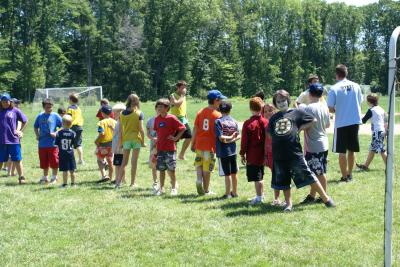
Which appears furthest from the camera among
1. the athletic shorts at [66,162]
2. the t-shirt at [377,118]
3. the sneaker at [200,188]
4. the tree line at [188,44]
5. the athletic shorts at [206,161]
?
the tree line at [188,44]

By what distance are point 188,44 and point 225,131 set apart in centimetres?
6264

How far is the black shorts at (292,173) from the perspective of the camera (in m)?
7.36

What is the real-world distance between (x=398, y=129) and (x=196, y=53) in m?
53.1

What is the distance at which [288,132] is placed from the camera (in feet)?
24.0

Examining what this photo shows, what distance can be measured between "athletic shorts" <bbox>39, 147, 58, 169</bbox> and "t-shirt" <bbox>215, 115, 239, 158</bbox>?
3.97 metres

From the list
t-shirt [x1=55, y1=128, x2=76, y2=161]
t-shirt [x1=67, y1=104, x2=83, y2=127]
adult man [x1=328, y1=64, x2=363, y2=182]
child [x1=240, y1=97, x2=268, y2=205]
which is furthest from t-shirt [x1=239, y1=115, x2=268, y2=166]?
t-shirt [x1=67, y1=104, x2=83, y2=127]

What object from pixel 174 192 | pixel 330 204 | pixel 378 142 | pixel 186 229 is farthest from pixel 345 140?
pixel 186 229

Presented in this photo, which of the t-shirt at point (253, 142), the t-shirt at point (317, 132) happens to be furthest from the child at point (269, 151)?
the t-shirt at point (317, 132)

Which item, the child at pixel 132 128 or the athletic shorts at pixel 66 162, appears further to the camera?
the athletic shorts at pixel 66 162

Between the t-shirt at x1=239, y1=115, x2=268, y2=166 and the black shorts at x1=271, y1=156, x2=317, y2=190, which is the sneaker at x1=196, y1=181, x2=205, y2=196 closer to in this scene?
the t-shirt at x1=239, y1=115, x2=268, y2=166

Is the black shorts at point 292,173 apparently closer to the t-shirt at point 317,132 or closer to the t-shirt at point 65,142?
the t-shirt at point 317,132

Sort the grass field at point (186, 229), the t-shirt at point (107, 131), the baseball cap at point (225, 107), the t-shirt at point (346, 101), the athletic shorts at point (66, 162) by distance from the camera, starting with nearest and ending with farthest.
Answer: the grass field at point (186, 229)
the baseball cap at point (225, 107)
the t-shirt at point (346, 101)
the athletic shorts at point (66, 162)
the t-shirt at point (107, 131)

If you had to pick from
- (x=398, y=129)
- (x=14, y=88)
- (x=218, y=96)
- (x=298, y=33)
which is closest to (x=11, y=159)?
(x=218, y=96)

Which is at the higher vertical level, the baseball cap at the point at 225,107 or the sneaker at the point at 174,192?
the baseball cap at the point at 225,107
